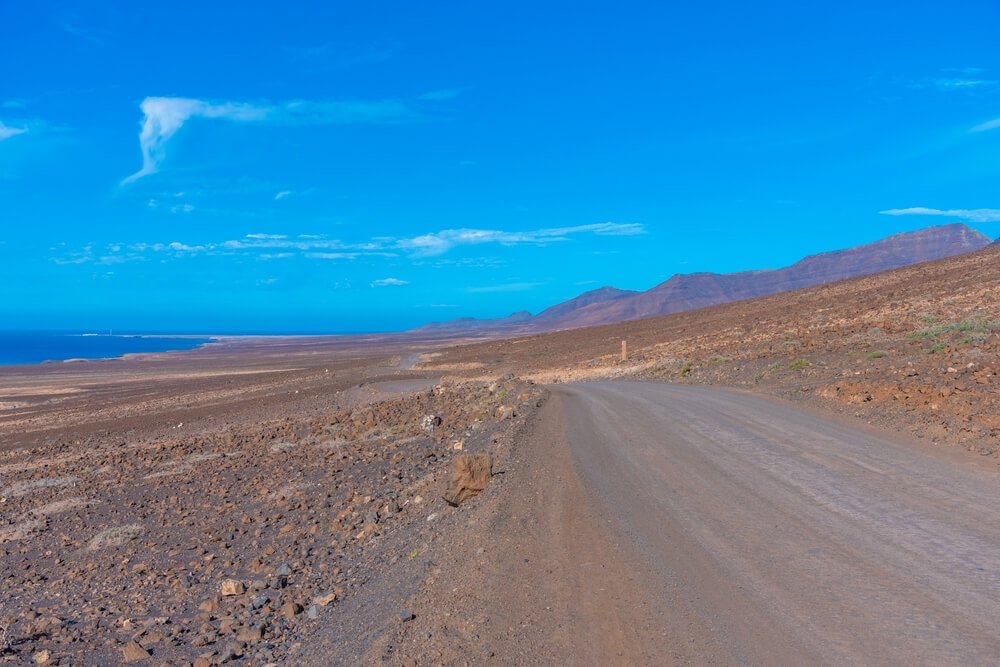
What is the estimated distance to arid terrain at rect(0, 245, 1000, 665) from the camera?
5.95 meters

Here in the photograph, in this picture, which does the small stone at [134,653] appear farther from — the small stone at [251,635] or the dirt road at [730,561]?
the dirt road at [730,561]

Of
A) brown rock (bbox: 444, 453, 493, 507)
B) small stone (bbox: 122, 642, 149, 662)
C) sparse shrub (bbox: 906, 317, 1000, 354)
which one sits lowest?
small stone (bbox: 122, 642, 149, 662)

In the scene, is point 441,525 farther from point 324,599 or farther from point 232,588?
point 232,588

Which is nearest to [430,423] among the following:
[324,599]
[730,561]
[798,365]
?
[798,365]

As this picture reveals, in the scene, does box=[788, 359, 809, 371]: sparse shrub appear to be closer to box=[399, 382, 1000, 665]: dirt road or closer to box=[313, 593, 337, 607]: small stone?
box=[399, 382, 1000, 665]: dirt road

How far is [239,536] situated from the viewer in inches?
483

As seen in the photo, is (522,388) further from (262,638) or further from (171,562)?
(262,638)

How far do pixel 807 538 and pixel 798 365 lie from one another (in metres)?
15.5

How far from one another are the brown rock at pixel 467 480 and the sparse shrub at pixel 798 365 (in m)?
14.3

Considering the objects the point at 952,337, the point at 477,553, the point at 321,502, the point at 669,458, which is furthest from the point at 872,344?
the point at 477,553

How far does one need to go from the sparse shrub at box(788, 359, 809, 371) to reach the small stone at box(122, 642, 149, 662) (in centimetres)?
1815

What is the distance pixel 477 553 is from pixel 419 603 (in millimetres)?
1056

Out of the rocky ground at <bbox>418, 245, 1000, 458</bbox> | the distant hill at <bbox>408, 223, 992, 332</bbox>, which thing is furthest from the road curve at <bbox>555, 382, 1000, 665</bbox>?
the distant hill at <bbox>408, 223, 992, 332</bbox>

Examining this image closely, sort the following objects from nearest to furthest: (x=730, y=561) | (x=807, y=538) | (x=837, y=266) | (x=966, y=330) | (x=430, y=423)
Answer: (x=730, y=561), (x=807, y=538), (x=430, y=423), (x=966, y=330), (x=837, y=266)
